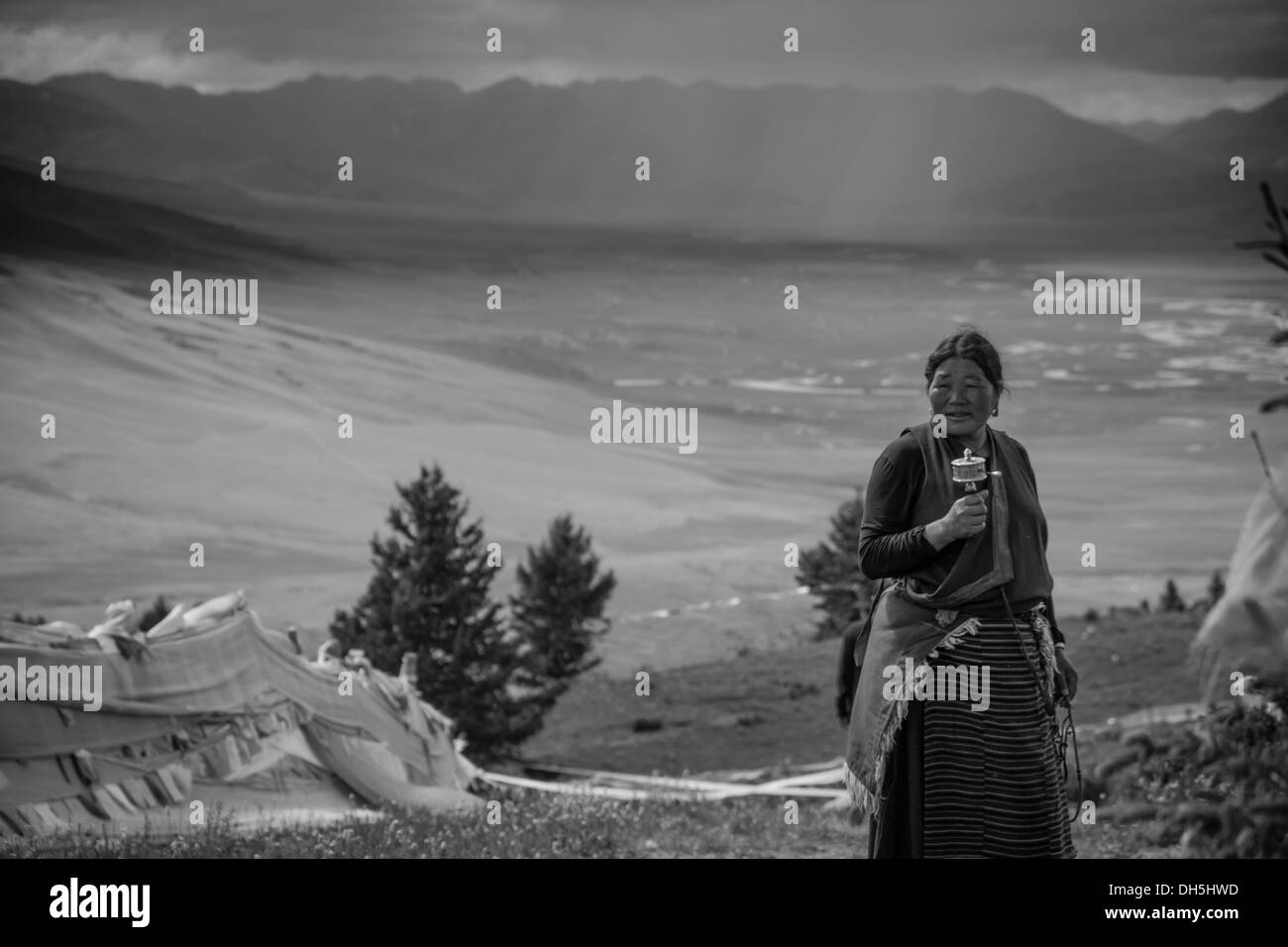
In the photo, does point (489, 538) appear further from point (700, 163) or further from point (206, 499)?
point (700, 163)

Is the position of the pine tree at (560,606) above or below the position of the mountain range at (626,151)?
below

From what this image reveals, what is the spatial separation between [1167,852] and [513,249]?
1506 centimetres

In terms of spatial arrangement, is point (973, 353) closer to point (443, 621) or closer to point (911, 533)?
point (911, 533)

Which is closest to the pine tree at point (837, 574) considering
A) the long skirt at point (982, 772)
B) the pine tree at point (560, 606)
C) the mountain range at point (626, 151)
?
the pine tree at point (560, 606)

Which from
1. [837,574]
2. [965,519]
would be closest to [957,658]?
[965,519]

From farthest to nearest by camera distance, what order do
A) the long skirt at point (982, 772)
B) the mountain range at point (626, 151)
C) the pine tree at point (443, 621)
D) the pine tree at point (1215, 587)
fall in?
the pine tree at point (443, 621) → the pine tree at point (1215, 587) → the mountain range at point (626, 151) → the long skirt at point (982, 772)

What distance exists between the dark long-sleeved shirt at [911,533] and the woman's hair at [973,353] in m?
0.21

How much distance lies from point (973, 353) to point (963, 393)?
11cm

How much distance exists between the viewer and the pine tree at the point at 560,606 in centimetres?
2283

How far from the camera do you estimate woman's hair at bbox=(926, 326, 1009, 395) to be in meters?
4.55

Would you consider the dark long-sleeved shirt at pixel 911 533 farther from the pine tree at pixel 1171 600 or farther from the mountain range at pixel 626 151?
the pine tree at pixel 1171 600

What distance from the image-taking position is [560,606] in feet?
79.5
